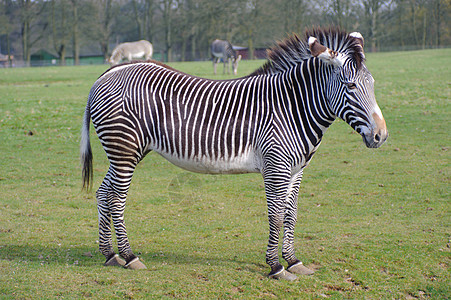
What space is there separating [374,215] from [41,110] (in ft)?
46.7

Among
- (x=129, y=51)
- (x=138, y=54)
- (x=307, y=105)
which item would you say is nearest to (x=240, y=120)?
(x=307, y=105)

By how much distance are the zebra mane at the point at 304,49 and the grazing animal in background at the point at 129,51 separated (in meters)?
28.6

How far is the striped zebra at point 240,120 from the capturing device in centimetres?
510

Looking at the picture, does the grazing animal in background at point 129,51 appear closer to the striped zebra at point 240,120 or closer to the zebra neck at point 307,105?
the striped zebra at point 240,120

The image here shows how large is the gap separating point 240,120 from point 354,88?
4.26 ft

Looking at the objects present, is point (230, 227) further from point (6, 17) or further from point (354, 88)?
point (6, 17)

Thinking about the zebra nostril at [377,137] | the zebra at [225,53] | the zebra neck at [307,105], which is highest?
the zebra at [225,53]

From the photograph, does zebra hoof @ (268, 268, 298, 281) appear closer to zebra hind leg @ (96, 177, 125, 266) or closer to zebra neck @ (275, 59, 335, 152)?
zebra neck @ (275, 59, 335, 152)

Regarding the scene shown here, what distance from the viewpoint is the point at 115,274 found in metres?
5.30

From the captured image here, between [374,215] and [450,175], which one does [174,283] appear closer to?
[374,215]

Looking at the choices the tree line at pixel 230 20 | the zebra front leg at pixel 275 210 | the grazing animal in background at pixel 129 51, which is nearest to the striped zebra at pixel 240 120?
the zebra front leg at pixel 275 210

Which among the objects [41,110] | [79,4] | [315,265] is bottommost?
[315,265]

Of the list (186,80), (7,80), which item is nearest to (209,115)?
(186,80)

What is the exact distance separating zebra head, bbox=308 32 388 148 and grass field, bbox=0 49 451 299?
5.83 ft
